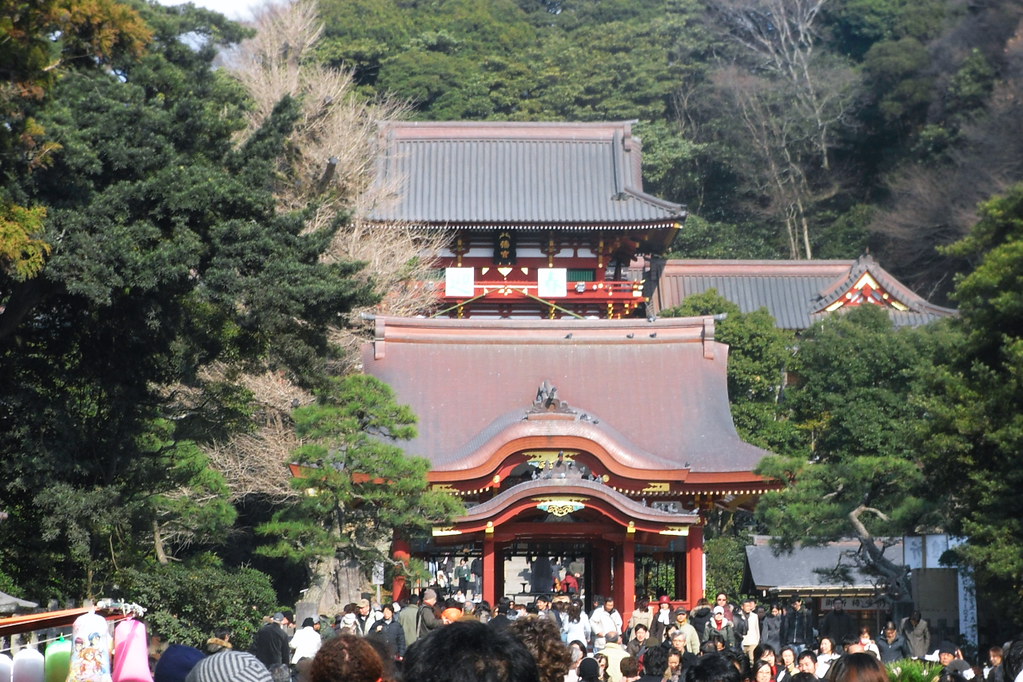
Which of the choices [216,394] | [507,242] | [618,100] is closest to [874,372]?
[507,242]

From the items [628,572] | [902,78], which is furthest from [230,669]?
[902,78]

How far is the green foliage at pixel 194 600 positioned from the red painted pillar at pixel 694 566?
6.95 m

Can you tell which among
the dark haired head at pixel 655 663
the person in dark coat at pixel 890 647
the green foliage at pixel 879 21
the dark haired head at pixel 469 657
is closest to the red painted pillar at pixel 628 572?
the person in dark coat at pixel 890 647

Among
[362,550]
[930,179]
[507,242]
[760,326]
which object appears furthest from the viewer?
[930,179]

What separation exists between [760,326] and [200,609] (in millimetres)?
15561

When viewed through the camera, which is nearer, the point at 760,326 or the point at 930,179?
the point at 760,326

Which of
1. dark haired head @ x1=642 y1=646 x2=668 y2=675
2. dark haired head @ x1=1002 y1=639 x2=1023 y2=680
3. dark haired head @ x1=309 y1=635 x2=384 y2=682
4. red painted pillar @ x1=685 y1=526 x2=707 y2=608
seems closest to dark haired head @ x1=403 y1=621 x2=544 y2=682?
dark haired head @ x1=309 y1=635 x2=384 y2=682

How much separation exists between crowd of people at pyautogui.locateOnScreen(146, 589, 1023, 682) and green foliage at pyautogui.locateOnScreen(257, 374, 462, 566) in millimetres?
1034

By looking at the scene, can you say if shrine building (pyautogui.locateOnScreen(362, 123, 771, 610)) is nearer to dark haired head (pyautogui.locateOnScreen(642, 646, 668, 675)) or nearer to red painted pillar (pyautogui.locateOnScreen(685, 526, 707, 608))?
red painted pillar (pyautogui.locateOnScreen(685, 526, 707, 608))

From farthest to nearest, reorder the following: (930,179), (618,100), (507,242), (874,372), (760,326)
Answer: (618,100) < (930,179) < (507,242) < (760,326) < (874,372)

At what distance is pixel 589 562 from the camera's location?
22000 mm

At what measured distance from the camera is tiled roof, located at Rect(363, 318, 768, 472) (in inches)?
833

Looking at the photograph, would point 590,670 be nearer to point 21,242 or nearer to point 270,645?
point 270,645

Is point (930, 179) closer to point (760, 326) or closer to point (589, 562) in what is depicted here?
point (760, 326)
